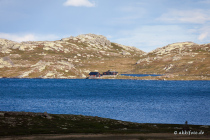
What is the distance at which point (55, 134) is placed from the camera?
128 ft

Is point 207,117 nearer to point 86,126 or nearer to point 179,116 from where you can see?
point 179,116

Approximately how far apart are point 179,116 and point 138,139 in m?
48.3

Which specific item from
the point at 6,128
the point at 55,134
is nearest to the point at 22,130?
the point at 6,128

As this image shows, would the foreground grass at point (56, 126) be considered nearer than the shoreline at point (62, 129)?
No

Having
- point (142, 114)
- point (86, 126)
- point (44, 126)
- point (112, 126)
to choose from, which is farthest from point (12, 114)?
point (142, 114)

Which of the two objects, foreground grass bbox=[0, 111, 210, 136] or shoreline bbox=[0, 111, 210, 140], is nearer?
shoreline bbox=[0, 111, 210, 140]

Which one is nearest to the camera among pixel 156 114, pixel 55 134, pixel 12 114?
pixel 55 134

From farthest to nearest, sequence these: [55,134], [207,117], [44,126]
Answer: [207,117], [44,126], [55,134]

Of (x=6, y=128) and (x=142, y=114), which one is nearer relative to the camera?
(x=6, y=128)

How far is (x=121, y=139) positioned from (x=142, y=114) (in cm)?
4988

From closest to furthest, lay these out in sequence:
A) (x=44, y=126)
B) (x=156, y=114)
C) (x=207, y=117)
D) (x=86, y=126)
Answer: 1. (x=44, y=126)
2. (x=86, y=126)
3. (x=207, y=117)
4. (x=156, y=114)

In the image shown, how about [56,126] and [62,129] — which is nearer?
[62,129]

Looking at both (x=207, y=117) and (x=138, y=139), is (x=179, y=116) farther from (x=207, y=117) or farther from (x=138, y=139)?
(x=138, y=139)

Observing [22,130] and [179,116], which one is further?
[179,116]
